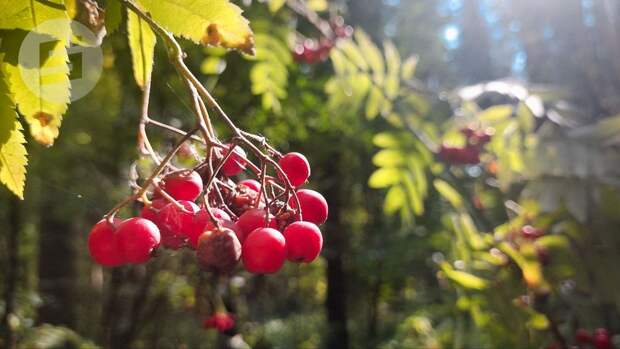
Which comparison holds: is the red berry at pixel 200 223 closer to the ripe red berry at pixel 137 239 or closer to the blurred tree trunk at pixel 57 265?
the ripe red berry at pixel 137 239

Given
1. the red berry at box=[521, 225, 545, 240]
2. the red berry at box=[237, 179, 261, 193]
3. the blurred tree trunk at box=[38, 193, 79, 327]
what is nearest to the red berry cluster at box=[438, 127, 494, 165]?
the red berry at box=[521, 225, 545, 240]

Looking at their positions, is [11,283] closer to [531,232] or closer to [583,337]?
[531,232]

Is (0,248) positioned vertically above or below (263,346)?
above

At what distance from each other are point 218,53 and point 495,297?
156cm

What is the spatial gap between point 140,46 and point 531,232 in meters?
2.12

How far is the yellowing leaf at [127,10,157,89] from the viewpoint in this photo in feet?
2.77

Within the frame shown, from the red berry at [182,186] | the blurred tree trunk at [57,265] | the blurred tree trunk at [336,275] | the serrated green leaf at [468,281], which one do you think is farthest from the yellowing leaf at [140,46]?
the blurred tree trunk at [336,275]

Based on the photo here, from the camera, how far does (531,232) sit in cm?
260

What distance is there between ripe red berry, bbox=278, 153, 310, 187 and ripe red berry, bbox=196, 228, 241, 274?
0.19 meters

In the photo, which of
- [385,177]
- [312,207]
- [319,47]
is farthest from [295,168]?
[319,47]

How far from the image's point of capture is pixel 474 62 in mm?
8609

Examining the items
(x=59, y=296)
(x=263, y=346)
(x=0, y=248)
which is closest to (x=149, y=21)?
(x=0, y=248)

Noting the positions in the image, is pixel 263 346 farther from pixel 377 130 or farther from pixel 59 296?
pixel 377 130

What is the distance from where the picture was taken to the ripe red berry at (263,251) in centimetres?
76
